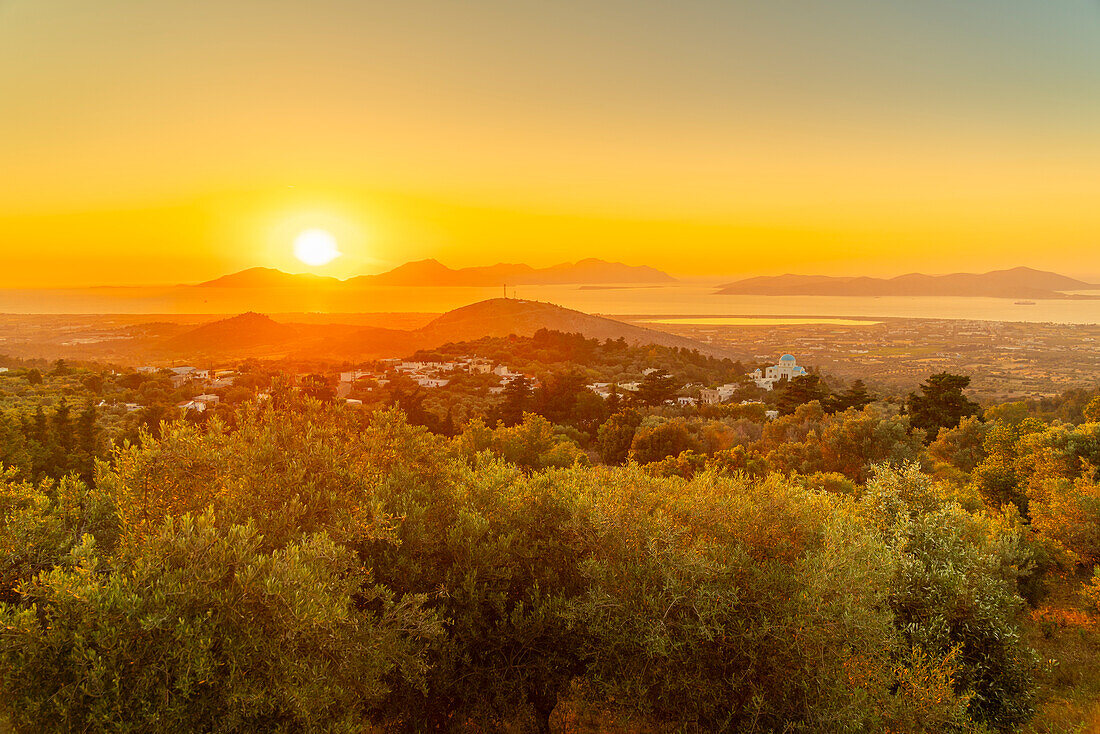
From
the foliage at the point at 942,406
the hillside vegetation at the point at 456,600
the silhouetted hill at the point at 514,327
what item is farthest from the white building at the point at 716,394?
the hillside vegetation at the point at 456,600

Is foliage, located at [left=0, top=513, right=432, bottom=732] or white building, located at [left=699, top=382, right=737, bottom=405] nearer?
foliage, located at [left=0, top=513, right=432, bottom=732]

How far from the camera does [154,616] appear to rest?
650 cm

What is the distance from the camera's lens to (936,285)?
153125 mm

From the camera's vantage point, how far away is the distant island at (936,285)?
150 metres

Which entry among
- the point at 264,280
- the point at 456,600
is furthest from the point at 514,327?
the point at 456,600

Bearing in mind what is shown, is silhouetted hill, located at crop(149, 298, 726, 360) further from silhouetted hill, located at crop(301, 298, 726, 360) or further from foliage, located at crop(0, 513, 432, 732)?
foliage, located at crop(0, 513, 432, 732)

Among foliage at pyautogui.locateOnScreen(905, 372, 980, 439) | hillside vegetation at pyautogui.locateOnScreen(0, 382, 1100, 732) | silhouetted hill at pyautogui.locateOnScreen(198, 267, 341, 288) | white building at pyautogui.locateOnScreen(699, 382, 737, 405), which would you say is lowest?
white building at pyautogui.locateOnScreen(699, 382, 737, 405)

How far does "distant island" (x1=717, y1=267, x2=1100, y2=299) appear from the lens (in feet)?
493

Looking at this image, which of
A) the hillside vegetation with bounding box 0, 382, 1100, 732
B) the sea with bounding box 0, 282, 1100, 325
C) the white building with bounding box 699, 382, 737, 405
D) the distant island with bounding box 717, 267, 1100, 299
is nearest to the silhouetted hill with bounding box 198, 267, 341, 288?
the sea with bounding box 0, 282, 1100, 325

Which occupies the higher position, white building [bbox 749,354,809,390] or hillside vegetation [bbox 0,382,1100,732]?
hillside vegetation [bbox 0,382,1100,732]

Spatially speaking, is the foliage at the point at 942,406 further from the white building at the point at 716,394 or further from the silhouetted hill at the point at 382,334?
the silhouetted hill at the point at 382,334

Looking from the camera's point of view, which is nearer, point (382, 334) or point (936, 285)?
point (382, 334)

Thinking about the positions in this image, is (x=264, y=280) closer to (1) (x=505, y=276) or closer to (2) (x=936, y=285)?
(1) (x=505, y=276)

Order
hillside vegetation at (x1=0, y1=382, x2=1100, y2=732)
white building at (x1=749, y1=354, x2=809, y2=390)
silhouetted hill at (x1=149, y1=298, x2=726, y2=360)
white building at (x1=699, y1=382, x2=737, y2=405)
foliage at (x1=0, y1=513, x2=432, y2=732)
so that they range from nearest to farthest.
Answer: foliage at (x1=0, y1=513, x2=432, y2=732) → hillside vegetation at (x1=0, y1=382, x2=1100, y2=732) → white building at (x1=699, y1=382, x2=737, y2=405) → silhouetted hill at (x1=149, y1=298, x2=726, y2=360) → white building at (x1=749, y1=354, x2=809, y2=390)
